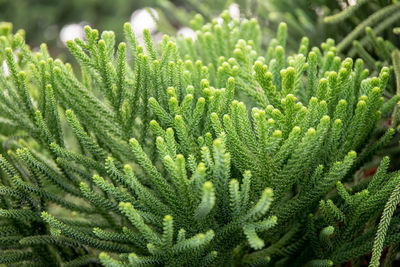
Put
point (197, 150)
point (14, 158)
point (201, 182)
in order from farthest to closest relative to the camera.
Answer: point (14, 158) < point (197, 150) < point (201, 182)

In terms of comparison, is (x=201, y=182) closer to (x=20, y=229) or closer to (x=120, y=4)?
(x=20, y=229)

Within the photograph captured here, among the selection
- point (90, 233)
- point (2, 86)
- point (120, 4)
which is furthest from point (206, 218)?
point (120, 4)

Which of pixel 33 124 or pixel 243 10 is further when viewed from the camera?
pixel 243 10

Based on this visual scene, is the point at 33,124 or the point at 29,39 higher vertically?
the point at 29,39

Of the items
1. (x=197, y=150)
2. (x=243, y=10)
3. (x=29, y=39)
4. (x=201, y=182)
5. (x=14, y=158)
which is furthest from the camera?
(x=29, y=39)

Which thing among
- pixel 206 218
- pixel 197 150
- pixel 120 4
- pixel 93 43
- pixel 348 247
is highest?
pixel 120 4

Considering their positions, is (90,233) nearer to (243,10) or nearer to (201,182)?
(201,182)
